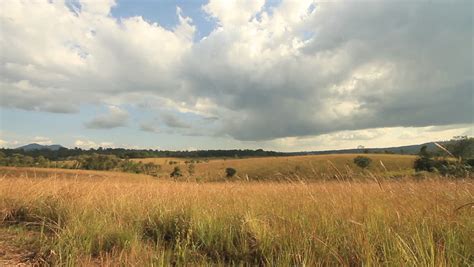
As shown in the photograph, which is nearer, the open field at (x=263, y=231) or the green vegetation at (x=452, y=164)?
the open field at (x=263, y=231)

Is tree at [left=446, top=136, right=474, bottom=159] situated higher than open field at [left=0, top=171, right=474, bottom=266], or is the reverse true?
tree at [left=446, top=136, right=474, bottom=159]

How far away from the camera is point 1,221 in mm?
5652

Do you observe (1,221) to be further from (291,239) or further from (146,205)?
(291,239)

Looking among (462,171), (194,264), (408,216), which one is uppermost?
(462,171)

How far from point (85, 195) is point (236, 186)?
144 inches

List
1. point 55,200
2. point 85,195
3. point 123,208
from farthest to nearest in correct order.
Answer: point 85,195 → point 55,200 → point 123,208

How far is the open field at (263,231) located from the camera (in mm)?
3094

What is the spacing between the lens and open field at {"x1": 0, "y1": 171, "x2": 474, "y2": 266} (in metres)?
3.09

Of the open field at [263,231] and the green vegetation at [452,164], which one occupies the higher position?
the green vegetation at [452,164]

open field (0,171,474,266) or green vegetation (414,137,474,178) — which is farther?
green vegetation (414,137,474,178)

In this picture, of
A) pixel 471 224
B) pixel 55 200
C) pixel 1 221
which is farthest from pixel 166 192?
pixel 471 224

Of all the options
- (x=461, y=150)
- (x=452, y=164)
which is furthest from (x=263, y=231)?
(x=461, y=150)

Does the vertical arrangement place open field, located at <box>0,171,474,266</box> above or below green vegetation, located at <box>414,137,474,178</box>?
below

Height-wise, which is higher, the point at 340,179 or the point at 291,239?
the point at 340,179
